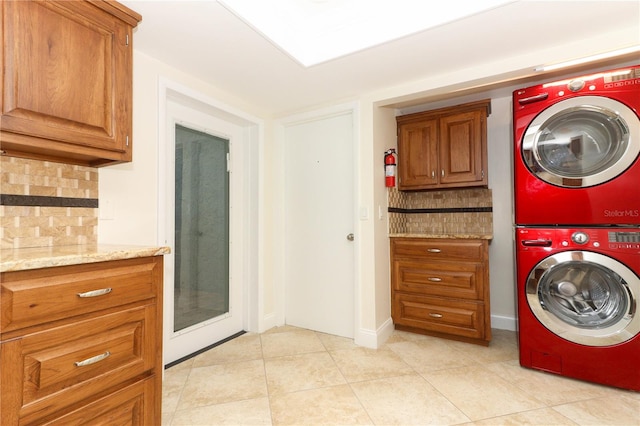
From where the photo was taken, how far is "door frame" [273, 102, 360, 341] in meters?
2.61

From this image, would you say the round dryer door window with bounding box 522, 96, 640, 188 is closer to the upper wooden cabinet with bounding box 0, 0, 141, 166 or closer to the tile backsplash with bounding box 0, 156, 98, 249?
the upper wooden cabinet with bounding box 0, 0, 141, 166

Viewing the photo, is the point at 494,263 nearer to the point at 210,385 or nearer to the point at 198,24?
the point at 210,385

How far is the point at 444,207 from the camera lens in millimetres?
3221

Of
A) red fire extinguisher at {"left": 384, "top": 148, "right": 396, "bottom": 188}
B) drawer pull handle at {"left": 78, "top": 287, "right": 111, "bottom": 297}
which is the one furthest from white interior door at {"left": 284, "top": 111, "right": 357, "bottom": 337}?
drawer pull handle at {"left": 78, "top": 287, "right": 111, "bottom": 297}

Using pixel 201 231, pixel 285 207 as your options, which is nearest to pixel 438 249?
pixel 285 207

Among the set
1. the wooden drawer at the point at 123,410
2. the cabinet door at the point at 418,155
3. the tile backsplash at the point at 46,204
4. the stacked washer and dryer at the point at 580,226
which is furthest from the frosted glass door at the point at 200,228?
the stacked washer and dryer at the point at 580,226

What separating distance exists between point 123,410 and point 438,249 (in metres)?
2.34

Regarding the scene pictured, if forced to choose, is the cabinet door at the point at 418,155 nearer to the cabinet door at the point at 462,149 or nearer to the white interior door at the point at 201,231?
the cabinet door at the point at 462,149

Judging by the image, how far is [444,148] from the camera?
2836mm

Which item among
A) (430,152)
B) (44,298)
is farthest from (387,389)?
(430,152)

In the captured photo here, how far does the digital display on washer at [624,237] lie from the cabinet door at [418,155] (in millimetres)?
1309

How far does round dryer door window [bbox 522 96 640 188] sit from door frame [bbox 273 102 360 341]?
122cm

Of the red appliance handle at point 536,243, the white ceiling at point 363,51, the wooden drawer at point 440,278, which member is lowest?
the wooden drawer at point 440,278

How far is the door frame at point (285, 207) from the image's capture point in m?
2.61
